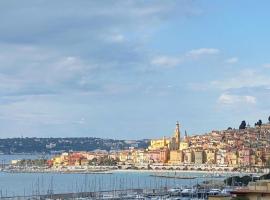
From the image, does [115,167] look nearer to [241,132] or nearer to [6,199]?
[241,132]

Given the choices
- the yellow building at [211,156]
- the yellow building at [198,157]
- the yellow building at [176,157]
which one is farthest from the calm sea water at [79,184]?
the yellow building at [176,157]

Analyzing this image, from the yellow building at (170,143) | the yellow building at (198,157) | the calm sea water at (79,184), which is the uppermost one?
the yellow building at (170,143)

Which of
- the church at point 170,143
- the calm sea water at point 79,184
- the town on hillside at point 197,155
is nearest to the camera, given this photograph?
the calm sea water at point 79,184

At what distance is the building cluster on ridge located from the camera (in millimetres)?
115312

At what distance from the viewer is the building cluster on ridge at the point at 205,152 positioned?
115312 millimetres

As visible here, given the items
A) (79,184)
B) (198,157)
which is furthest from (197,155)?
(79,184)

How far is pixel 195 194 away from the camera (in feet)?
163

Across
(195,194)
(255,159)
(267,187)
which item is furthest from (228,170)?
(267,187)

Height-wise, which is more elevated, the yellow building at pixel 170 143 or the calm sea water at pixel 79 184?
the yellow building at pixel 170 143

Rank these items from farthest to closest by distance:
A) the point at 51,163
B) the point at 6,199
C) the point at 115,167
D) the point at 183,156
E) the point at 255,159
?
the point at 51,163, the point at 115,167, the point at 183,156, the point at 255,159, the point at 6,199

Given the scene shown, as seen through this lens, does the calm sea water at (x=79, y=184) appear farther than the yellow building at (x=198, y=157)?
No

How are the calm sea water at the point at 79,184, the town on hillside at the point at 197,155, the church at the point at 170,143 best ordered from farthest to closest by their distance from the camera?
the church at the point at 170,143, the town on hillside at the point at 197,155, the calm sea water at the point at 79,184

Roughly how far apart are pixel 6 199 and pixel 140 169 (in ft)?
253

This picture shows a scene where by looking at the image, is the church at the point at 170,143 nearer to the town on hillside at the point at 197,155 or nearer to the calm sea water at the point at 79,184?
the town on hillside at the point at 197,155
